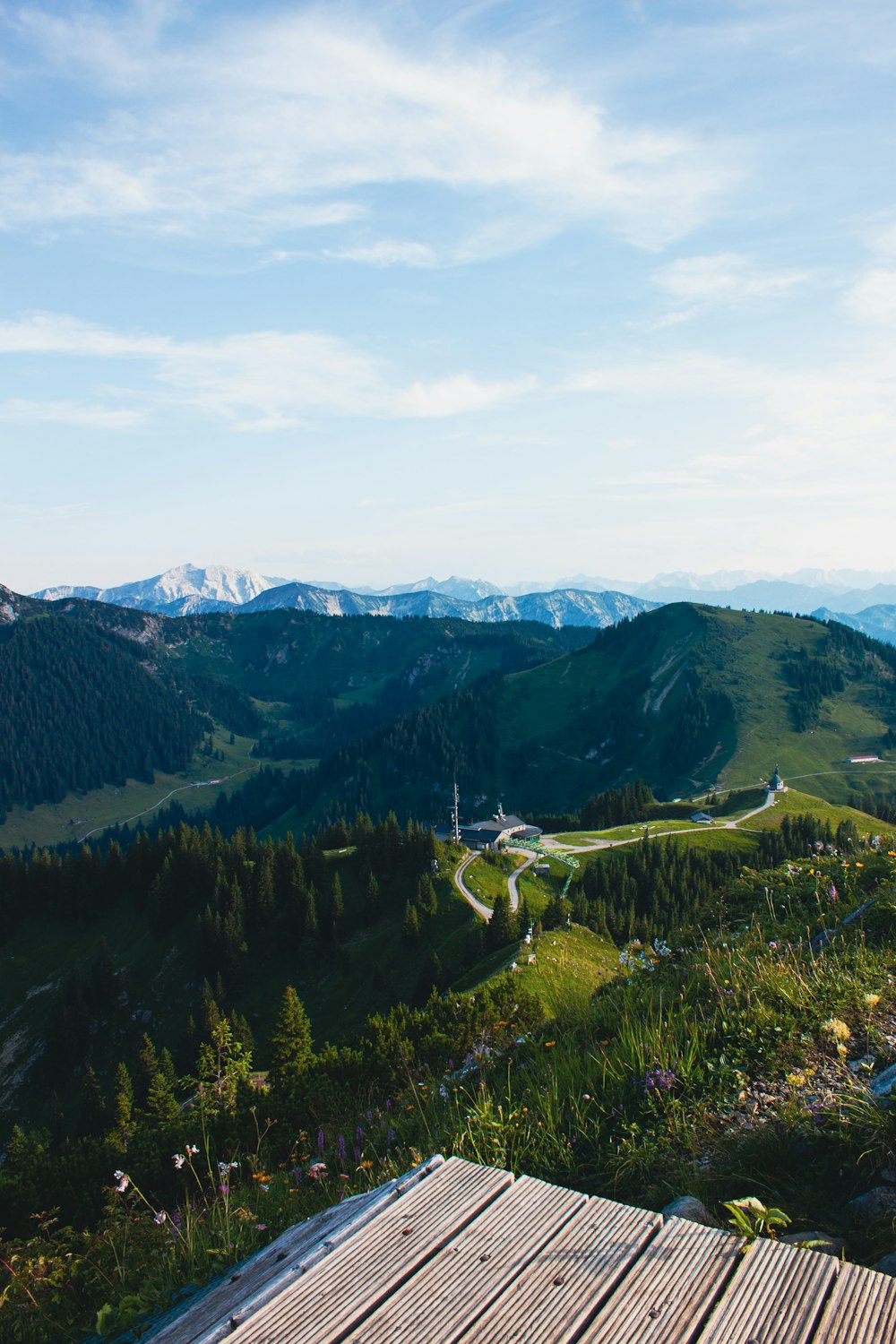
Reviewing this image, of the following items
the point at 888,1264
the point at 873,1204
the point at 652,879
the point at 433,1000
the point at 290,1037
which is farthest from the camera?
the point at 652,879

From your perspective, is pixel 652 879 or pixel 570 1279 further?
pixel 652 879

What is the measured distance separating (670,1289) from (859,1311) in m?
0.83

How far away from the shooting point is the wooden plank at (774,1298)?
325 centimetres

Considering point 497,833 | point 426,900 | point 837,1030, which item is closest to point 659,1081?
point 837,1030

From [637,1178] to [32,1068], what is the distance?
102938 millimetres

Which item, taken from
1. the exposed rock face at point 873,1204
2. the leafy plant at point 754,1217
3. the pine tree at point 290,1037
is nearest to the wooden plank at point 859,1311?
the leafy plant at point 754,1217

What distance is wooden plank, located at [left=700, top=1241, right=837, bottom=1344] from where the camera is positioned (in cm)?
325

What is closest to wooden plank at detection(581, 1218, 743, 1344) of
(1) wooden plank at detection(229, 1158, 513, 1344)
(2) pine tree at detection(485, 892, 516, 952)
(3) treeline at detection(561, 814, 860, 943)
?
(1) wooden plank at detection(229, 1158, 513, 1344)

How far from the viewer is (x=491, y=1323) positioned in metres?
3.44

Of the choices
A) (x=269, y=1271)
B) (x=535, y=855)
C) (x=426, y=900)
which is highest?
(x=269, y=1271)

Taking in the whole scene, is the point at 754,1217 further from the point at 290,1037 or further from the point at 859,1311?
the point at 290,1037

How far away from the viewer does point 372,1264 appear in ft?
12.8

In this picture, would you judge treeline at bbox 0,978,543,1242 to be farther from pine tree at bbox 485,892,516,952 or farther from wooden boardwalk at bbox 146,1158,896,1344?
pine tree at bbox 485,892,516,952

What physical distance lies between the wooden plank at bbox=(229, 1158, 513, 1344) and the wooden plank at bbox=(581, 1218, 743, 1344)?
102cm
